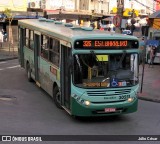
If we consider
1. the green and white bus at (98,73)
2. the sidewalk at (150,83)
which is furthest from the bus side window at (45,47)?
the sidewalk at (150,83)

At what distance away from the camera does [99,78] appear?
11094mm

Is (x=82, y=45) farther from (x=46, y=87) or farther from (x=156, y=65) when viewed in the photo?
(x=156, y=65)

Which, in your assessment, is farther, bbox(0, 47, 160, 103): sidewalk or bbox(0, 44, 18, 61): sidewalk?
bbox(0, 44, 18, 61): sidewalk

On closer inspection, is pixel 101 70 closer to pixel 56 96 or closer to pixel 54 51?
pixel 56 96

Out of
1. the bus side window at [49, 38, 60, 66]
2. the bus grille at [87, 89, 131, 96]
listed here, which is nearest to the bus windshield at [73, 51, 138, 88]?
the bus grille at [87, 89, 131, 96]

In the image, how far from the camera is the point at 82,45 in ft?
36.1

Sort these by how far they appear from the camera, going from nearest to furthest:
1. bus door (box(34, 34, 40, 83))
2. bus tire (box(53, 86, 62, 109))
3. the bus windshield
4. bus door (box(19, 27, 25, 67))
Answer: the bus windshield
bus tire (box(53, 86, 62, 109))
bus door (box(34, 34, 40, 83))
bus door (box(19, 27, 25, 67))

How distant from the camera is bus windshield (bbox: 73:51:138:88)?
10992 millimetres

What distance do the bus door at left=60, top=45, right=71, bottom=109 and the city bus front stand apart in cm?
56

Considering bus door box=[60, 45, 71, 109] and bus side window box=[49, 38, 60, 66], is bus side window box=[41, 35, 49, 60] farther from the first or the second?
bus door box=[60, 45, 71, 109]

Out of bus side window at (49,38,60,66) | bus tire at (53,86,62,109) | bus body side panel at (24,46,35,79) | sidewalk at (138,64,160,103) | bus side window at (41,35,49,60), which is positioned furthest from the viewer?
bus body side panel at (24,46,35,79)

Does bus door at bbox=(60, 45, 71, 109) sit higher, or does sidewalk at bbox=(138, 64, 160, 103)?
bus door at bbox=(60, 45, 71, 109)

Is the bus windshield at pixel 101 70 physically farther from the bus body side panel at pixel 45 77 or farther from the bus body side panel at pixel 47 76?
the bus body side panel at pixel 45 77

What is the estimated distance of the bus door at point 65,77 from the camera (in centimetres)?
1162
